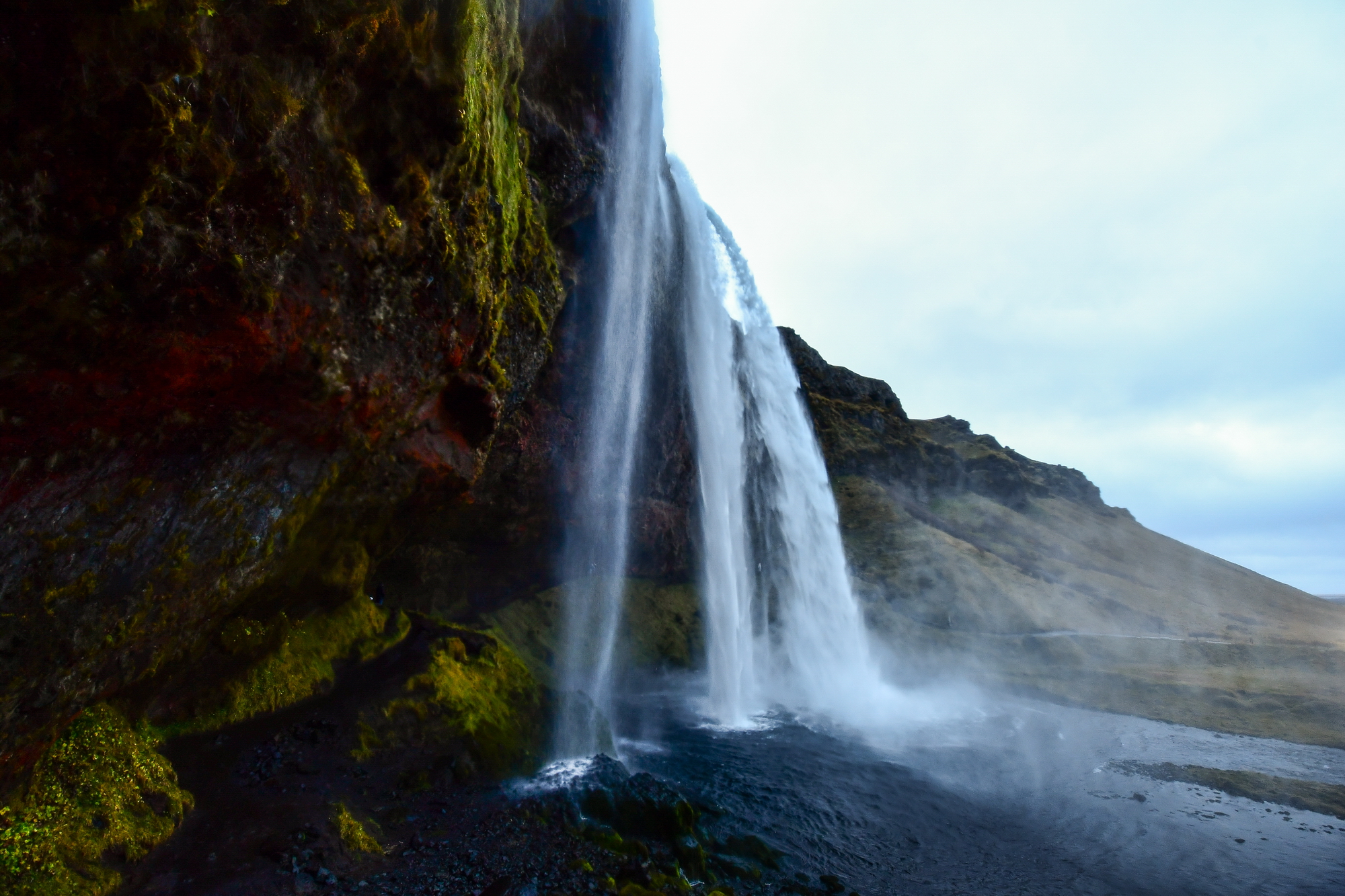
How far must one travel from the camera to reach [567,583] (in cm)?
2250

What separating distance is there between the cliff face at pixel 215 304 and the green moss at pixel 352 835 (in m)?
3.03

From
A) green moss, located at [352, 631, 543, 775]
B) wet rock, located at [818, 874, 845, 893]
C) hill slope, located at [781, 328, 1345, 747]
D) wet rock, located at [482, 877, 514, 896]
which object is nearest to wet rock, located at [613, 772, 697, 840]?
wet rock, located at [818, 874, 845, 893]

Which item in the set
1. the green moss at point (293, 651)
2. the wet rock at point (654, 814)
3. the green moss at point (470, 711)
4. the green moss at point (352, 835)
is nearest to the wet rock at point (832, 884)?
the wet rock at point (654, 814)

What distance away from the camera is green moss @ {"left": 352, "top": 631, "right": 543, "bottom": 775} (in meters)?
10.6

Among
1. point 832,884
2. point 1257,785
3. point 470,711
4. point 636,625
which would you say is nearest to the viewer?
point 832,884

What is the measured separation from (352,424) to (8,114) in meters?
4.90

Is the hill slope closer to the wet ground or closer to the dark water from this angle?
the dark water

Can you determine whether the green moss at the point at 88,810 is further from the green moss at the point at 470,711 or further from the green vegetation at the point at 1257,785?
the green vegetation at the point at 1257,785

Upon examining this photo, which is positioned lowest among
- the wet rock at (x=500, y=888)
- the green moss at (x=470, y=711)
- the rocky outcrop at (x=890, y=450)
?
the wet rock at (x=500, y=888)

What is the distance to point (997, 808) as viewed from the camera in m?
12.4

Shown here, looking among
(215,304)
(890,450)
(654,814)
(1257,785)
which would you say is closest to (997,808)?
(1257,785)

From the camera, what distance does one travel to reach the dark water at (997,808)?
9.72 meters

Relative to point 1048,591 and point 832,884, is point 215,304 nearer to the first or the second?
point 832,884

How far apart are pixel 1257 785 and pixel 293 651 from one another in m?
21.5
